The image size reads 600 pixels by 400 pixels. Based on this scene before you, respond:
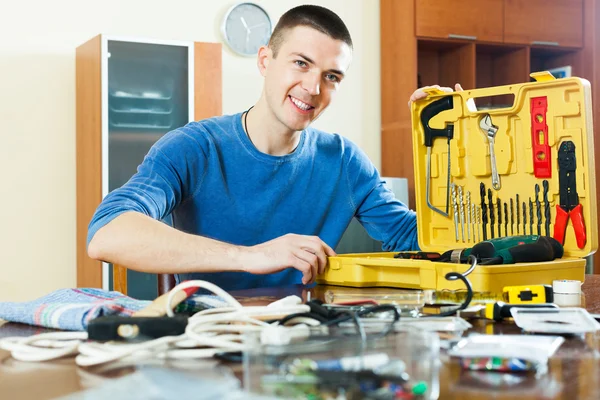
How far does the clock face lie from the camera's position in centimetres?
379

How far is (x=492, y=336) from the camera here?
0.79 meters

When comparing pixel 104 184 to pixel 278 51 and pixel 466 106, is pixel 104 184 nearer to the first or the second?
pixel 278 51

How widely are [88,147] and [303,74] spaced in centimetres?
186

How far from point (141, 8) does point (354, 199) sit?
7.15ft

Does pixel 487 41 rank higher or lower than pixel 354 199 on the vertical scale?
higher

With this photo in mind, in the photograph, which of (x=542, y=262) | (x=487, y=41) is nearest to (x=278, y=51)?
(x=542, y=262)

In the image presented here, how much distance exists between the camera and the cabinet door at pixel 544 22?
419cm

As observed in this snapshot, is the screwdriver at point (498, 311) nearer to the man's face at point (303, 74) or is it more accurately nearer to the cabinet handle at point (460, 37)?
the man's face at point (303, 74)

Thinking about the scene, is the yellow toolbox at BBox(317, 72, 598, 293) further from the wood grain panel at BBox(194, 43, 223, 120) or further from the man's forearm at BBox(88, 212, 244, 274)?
the wood grain panel at BBox(194, 43, 223, 120)

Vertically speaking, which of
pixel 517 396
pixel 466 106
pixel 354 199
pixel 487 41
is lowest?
pixel 517 396

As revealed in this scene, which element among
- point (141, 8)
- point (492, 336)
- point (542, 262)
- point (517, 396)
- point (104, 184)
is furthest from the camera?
point (141, 8)

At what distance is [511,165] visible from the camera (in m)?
1.58

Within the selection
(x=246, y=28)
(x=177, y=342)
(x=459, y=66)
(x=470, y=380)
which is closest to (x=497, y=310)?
(x=470, y=380)

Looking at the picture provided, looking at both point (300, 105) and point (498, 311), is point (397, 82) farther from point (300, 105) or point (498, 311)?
point (498, 311)
